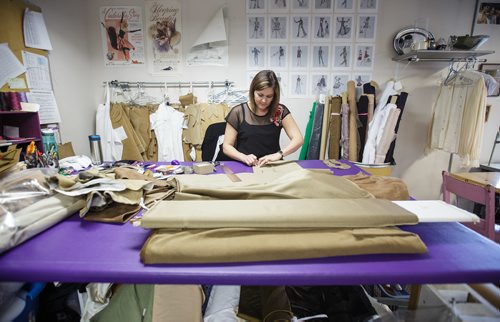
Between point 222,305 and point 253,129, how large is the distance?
126 centimetres

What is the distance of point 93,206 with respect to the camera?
2.44 feet

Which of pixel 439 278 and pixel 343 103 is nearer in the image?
pixel 439 278

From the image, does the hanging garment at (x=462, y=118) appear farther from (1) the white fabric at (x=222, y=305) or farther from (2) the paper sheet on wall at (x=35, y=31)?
(2) the paper sheet on wall at (x=35, y=31)

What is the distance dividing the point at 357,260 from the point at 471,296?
1.48 feet

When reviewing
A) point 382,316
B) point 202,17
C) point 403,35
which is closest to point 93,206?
point 382,316

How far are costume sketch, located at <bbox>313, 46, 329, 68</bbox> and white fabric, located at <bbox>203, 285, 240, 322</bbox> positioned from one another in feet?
8.89

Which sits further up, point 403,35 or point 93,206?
point 403,35

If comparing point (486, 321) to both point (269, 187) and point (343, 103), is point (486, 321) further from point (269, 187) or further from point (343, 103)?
point (343, 103)

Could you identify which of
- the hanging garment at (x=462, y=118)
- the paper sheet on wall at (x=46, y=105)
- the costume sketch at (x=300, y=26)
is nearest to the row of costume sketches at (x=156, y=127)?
the paper sheet on wall at (x=46, y=105)

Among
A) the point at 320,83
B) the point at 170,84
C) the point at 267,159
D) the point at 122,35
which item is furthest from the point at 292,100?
the point at 122,35

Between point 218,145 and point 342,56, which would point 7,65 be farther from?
point 342,56

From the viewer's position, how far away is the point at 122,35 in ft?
9.52

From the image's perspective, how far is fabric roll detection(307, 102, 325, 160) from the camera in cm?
279

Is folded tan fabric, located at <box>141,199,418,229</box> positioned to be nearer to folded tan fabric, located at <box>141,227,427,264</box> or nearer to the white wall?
folded tan fabric, located at <box>141,227,427,264</box>
